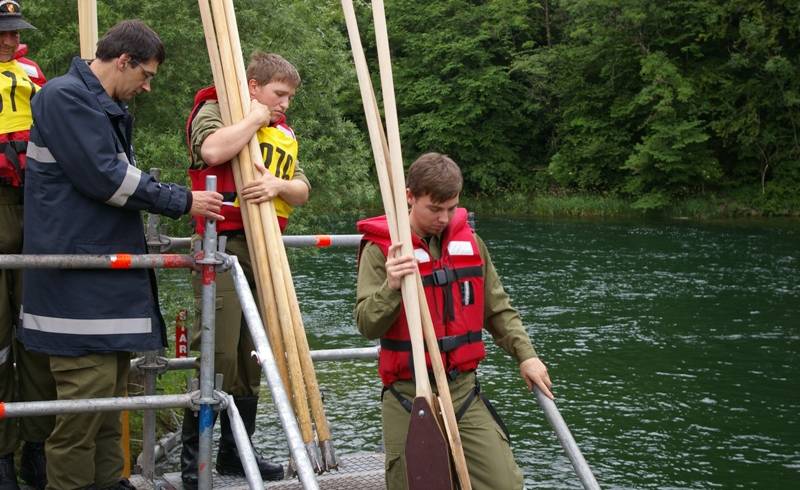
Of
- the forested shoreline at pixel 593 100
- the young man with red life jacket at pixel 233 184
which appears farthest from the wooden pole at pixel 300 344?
the forested shoreline at pixel 593 100

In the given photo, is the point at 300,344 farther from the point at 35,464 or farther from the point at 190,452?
the point at 35,464

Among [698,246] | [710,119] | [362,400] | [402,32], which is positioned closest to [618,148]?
[710,119]

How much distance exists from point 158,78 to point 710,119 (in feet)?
97.9

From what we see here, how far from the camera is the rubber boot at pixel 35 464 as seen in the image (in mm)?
4777

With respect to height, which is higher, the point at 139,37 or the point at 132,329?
the point at 139,37

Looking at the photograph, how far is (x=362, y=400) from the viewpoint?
12.2 meters

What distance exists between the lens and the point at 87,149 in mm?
3979

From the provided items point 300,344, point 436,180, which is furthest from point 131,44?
point 300,344

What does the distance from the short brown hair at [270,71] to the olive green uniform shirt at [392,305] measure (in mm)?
994

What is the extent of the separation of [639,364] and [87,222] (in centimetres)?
1186

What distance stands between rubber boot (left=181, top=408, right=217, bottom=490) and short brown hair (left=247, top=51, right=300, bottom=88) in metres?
1.56

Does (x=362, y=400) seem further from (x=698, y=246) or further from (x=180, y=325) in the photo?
(x=698, y=246)

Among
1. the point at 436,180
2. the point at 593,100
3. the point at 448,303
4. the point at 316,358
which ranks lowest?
the point at 316,358

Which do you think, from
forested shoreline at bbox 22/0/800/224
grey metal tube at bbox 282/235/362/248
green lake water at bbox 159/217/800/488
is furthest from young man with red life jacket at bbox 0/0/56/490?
forested shoreline at bbox 22/0/800/224
